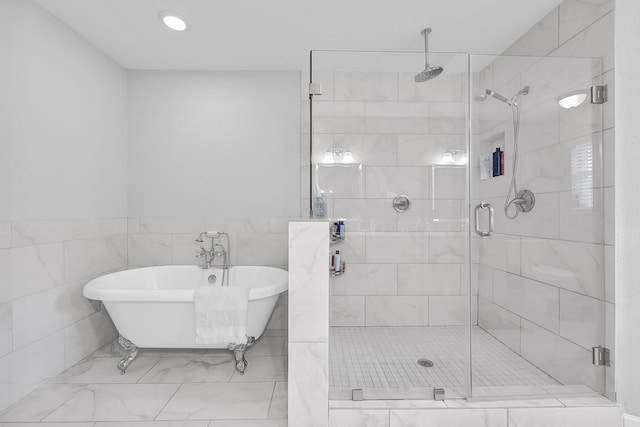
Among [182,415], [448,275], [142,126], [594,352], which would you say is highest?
[142,126]

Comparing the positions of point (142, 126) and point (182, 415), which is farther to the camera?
point (142, 126)

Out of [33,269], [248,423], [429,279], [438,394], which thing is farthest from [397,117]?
[33,269]

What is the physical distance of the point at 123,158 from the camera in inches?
115

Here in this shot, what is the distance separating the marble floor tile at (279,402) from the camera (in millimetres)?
1769

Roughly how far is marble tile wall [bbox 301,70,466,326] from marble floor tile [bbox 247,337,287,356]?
1.02m

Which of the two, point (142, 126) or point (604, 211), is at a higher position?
point (142, 126)

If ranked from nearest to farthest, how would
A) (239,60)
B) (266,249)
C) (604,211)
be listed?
(604,211) < (239,60) < (266,249)

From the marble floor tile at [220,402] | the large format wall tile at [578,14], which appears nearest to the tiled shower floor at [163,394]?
the marble floor tile at [220,402]

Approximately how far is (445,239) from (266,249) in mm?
1697

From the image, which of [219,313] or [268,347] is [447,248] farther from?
[268,347]

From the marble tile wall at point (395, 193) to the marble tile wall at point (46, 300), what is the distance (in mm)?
1835

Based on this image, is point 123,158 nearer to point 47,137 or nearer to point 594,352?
point 47,137

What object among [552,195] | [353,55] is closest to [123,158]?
[353,55]

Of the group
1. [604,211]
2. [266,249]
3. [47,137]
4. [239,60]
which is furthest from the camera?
[266,249]
